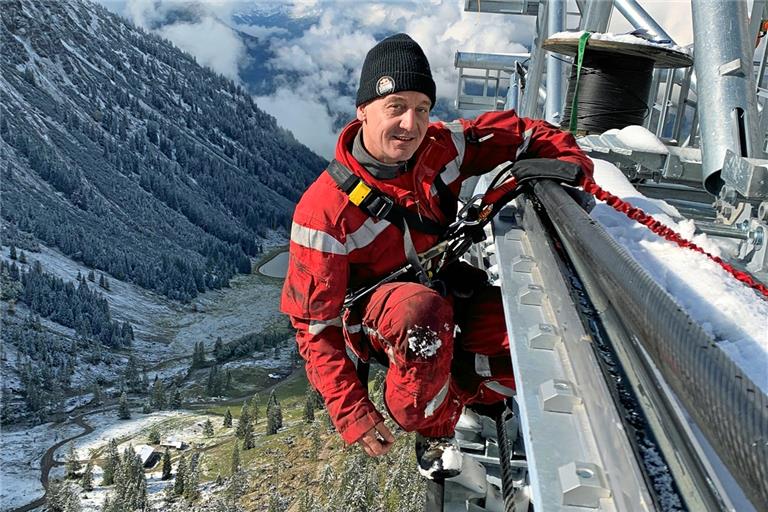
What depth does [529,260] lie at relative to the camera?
3188 millimetres

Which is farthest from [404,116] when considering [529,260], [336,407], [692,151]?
[692,151]

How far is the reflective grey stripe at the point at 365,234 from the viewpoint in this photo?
3676 millimetres

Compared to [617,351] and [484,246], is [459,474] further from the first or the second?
[617,351]

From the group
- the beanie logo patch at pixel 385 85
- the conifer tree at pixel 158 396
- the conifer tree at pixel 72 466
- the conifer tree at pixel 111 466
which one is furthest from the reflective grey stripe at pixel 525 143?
the conifer tree at pixel 158 396

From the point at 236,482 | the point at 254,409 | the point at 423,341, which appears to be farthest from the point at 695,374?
the point at 254,409

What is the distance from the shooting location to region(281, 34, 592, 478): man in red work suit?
11.4 ft

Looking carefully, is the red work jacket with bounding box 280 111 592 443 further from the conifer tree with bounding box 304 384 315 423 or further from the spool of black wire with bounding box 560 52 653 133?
the conifer tree with bounding box 304 384 315 423

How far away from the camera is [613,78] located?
254 inches

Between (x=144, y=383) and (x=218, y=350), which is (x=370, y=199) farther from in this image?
(x=218, y=350)

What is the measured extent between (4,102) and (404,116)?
706 feet

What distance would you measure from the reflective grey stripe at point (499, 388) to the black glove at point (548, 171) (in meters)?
1.22

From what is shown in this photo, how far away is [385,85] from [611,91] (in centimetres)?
363

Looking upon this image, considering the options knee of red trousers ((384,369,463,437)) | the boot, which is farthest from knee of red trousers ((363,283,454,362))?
the boot

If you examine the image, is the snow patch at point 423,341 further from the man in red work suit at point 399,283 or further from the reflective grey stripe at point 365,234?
the reflective grey stripe at point 365,234
